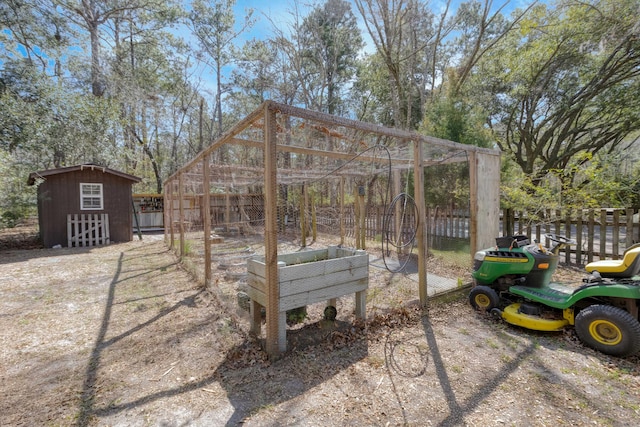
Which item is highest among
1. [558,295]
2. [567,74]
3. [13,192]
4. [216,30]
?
[216,30]

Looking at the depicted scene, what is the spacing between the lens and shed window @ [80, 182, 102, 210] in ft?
31.4

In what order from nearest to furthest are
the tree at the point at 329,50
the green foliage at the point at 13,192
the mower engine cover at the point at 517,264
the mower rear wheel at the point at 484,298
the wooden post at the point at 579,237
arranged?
1. the mower engine cover at the point at 517,264
2. the mower rear wheel at the point at 484,298
3. the wooden post at the point at 579,237
4. the green foliage at the point at 13,192
5. the tree at the point at 329,50

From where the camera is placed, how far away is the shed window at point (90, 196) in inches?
377

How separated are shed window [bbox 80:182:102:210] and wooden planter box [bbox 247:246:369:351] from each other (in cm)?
977

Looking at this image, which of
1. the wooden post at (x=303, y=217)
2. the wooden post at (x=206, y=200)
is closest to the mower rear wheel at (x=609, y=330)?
the wooden post at (x=206, y=200)

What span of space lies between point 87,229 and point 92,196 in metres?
1.14

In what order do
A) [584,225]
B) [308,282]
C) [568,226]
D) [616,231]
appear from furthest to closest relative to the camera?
1. [584,225]
2. [568,226]
3. [616,231]
4. [308,282]

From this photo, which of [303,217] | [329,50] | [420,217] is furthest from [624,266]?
[329,50]

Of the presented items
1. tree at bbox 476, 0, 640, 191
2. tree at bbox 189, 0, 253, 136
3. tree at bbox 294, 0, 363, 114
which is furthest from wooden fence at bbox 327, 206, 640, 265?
tree at bbox 189, 0, 253, 136

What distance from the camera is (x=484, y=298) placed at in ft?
11.4

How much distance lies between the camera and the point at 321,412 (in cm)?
195

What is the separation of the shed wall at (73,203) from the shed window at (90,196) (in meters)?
0.11

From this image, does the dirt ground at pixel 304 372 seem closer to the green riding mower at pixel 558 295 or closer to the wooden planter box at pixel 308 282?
the green riding mower at pixel 558 295

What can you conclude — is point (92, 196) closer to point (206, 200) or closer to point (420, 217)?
point (206, 200)
